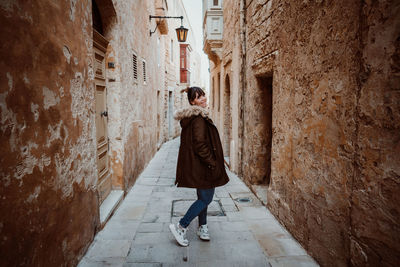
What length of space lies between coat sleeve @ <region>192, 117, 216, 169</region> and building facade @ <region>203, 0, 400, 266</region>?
1086 mm

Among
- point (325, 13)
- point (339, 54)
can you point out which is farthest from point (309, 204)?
point (325, 13)

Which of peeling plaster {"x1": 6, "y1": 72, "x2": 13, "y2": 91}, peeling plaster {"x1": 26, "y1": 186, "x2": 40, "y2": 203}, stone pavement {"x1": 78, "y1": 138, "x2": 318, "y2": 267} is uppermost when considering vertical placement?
peeling plaster {"x1": 6, "y1": 72, "x2": 13, "y2": 91}

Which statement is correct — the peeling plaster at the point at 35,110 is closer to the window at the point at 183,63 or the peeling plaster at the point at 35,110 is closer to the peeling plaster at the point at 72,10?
the peeling plaster at the point at 72,10

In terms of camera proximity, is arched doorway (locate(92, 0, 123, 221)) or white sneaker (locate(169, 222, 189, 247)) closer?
white sneaker (locate(169, 222, 189, 247))

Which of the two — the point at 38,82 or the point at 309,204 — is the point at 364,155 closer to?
the point at 309,204

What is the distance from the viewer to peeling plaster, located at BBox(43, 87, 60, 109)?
2096 mm

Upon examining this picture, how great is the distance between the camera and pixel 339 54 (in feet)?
7.67

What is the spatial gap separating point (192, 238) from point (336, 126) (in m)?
2.03

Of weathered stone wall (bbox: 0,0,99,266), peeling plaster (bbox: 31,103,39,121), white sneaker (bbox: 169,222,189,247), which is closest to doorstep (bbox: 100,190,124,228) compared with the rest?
weathered stone wall (bbox: 0,0,99,266)

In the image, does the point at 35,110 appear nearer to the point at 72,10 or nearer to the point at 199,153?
the point at 72,10

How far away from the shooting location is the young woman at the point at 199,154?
2.81 m

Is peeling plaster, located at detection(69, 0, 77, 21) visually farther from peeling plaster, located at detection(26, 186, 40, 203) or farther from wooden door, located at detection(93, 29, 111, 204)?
peeling plaster, located at detection(26, 186, 40, 203)

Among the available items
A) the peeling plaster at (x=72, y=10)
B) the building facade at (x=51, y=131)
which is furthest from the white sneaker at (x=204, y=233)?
the peeling plaster at (x=72, y=10)

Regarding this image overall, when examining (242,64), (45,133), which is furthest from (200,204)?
(242,64)
